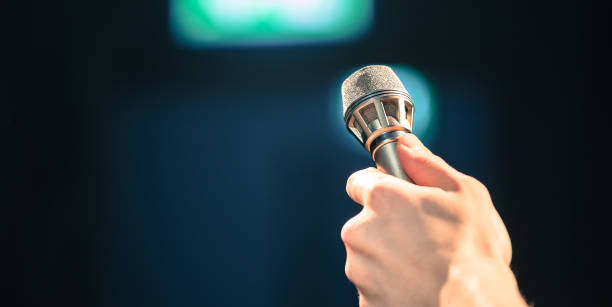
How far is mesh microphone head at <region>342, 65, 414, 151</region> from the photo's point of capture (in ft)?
1.27

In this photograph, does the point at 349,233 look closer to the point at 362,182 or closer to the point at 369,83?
the point at 362,182

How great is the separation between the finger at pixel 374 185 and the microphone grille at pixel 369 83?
0.11 metres

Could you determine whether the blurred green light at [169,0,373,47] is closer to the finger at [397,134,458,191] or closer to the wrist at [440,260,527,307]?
the finger at [397,134,458,191]

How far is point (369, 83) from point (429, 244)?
0.72 ft

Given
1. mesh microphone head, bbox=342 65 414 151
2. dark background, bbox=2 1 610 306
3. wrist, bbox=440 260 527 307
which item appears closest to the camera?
wrist, bbox=440 260 527 307

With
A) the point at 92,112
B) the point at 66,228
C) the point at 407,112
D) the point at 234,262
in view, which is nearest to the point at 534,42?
the point at 407,112

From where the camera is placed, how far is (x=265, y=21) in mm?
1368

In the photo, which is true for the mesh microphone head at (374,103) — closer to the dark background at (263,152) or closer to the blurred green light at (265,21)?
the dark background at (263,152)

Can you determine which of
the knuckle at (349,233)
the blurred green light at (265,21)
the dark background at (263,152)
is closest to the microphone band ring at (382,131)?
the knuckle at (349,233)

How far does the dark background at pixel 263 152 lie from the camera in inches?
51.1

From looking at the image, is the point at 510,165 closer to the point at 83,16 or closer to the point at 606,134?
the point at 606,134

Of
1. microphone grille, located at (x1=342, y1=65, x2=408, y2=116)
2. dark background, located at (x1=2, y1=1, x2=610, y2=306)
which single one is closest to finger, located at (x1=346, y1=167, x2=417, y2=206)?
microphone grille, located at (x1=342, y1=65, x2=408, y2=116)

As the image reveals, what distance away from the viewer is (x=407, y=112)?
42 centimetres

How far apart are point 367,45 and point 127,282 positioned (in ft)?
4.82
